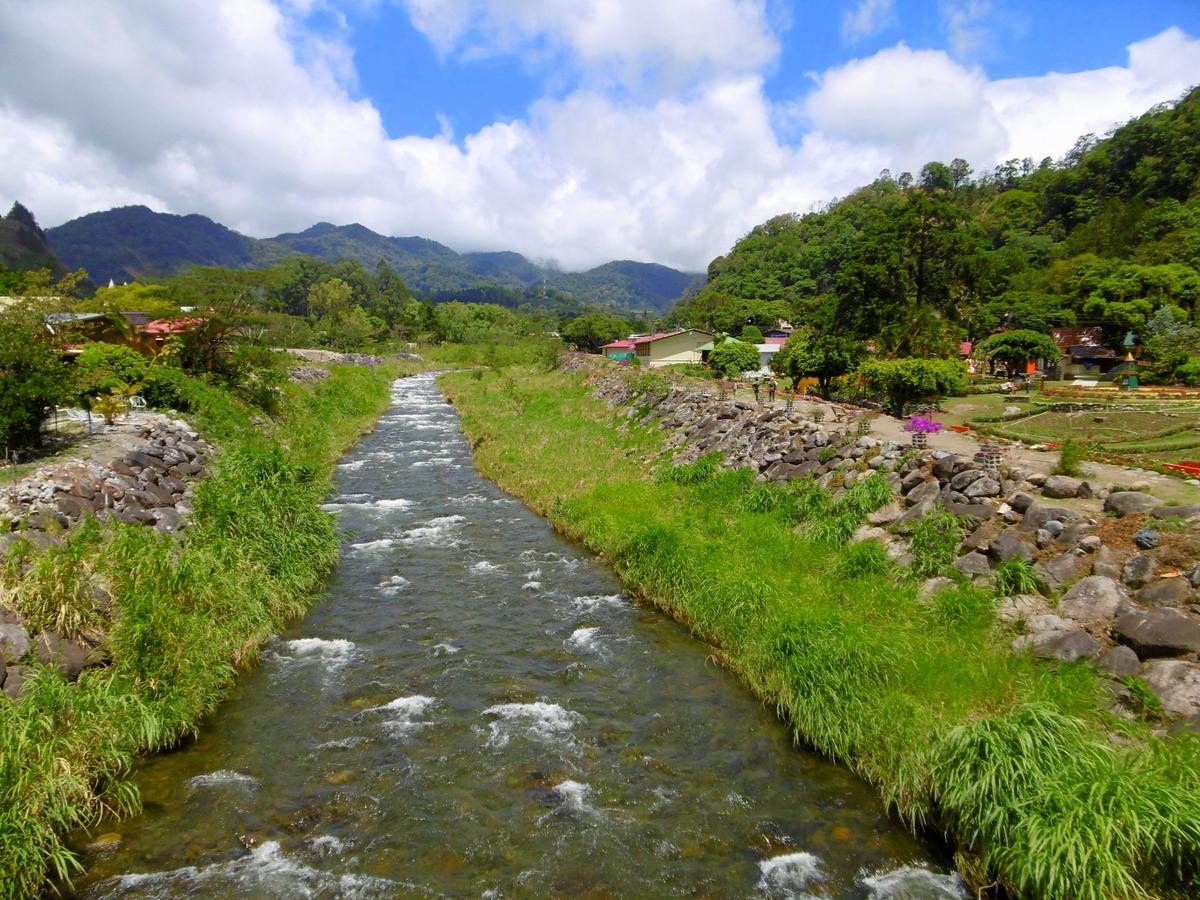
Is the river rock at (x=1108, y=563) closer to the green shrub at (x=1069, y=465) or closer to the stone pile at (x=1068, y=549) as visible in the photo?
the stone pile at (x=1068, y=549)

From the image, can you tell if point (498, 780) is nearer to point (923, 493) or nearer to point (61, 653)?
point (61, 653)

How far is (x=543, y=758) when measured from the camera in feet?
32.6

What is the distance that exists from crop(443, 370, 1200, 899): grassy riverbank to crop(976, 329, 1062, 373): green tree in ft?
110

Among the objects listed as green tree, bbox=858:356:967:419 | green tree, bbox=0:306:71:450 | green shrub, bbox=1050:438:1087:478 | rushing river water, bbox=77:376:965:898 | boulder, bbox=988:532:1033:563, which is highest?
green tree, bbox=0:306:71:450

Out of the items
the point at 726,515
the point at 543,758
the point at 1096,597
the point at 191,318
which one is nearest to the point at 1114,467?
the point at 1096,597

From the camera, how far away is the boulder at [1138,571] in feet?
33.6

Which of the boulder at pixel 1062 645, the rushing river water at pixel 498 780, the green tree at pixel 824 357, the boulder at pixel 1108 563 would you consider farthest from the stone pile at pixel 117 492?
the green tree at pixel 824 357

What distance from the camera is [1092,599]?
10.4 meters

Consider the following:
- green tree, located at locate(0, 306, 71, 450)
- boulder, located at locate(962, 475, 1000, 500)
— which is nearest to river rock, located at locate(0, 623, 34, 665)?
green tree, located at locate(0, 306, 71, 450)

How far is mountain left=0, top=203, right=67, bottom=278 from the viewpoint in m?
117

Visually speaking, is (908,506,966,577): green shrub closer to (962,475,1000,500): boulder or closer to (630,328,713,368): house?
(962,475,1000,500): boulder

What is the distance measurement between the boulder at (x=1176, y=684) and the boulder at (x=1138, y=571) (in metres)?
1.64

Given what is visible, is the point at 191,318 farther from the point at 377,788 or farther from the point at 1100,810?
the point at 1100,810

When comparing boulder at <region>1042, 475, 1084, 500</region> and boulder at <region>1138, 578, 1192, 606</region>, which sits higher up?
boulder at <region>1042, 475, 1084, 500</region>
